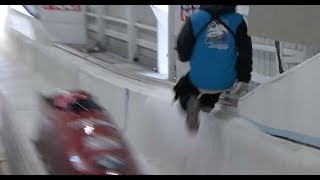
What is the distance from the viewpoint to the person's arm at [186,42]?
2739mm

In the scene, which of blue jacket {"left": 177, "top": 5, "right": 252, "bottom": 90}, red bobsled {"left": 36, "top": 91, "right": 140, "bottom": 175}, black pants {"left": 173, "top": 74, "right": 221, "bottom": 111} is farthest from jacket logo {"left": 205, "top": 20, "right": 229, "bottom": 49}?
red bobsled {"left": 36, "top": 91, "right": 140, "bottom": 175}

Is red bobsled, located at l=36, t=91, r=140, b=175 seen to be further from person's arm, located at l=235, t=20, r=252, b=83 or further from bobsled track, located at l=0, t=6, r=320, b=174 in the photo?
person's arm, located at l=235, t=20, r=252, b=83

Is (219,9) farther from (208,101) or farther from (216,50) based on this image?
(208,101)

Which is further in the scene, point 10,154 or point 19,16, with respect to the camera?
point 19,16

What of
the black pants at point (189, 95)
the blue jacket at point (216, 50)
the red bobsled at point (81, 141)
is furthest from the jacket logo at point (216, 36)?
the red bobsled at point (81, 141)

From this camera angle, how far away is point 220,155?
105 inches

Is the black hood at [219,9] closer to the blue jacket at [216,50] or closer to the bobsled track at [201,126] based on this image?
the blue jacket at [216,50]

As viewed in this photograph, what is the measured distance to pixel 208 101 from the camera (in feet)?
9.42

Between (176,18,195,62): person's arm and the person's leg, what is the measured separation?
0.81 ft

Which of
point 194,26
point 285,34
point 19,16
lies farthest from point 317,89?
point 19,16

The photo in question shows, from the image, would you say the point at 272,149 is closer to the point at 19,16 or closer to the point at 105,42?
the point at 19,16

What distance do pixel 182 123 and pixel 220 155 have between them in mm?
422

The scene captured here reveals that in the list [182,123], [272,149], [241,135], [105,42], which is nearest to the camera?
[272,149]

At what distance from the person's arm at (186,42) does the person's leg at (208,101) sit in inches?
9.7
